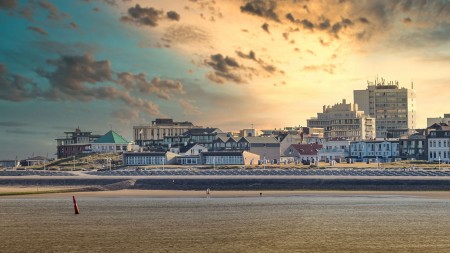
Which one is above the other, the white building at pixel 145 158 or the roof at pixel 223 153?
the roof at pixel 223 153

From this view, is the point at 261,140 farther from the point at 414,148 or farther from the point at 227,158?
the point at 414,148

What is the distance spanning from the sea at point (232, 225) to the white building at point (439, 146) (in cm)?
8607

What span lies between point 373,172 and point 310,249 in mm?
81076

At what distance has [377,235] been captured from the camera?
53719 mm

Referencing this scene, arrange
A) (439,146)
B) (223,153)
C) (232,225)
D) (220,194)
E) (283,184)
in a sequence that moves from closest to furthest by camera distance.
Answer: (232,225)
(220,194)
(283,184)
(439,146)
(223,153)

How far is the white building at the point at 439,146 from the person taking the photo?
173m

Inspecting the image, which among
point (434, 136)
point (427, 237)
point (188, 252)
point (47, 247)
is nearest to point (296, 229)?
point (427, 237)

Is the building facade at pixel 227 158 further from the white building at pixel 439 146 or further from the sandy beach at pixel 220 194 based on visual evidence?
the sandy beach at pixel 220 194

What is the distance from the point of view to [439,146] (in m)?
174

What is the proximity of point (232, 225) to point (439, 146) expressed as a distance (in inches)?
4915

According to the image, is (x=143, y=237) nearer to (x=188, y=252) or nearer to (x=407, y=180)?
(x=188, y=252)

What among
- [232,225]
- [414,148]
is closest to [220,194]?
[232,225]

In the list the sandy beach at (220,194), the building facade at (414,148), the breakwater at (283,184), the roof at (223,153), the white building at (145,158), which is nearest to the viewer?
the sandy beach at (220,194)

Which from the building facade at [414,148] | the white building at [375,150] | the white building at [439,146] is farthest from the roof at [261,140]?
the white building at [439,146]
